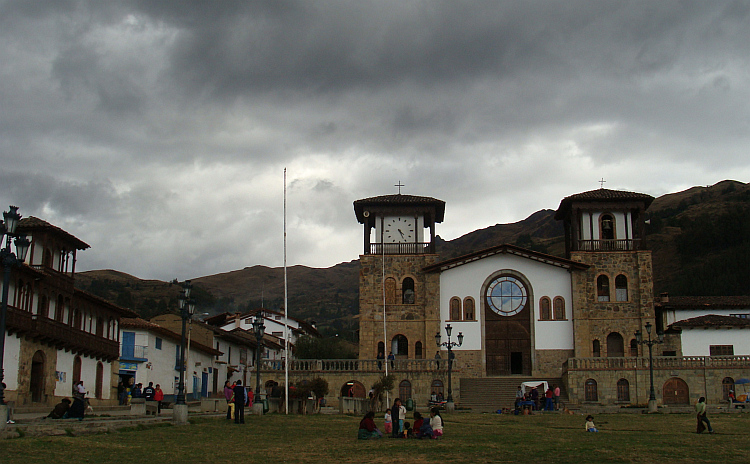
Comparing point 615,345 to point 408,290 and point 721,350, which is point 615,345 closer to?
point 721,350

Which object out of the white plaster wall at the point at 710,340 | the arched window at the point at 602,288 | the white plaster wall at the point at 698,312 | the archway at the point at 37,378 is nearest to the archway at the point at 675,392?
the white plaster wall at the point at 710,340

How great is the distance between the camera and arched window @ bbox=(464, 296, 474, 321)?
52.9 meters

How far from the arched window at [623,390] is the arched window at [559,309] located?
687 centimetres

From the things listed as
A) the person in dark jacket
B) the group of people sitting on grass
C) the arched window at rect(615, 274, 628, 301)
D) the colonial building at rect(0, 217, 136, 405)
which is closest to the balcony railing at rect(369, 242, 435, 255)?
the arched window at rect(615, 274, 628, 301)

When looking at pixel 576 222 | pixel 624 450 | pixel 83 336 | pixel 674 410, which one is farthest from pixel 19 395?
pixel 576 222

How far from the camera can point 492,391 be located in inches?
1859

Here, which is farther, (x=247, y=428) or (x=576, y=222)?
(x=576, y=222)

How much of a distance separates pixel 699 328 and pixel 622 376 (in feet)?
25.0

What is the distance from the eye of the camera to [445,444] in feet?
58.1

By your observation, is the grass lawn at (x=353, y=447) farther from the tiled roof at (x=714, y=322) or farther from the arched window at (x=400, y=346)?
the arched window at (x=400, y=346)

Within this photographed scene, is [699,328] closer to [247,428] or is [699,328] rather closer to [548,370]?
[548,370]

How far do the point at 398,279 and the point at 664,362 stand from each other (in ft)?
58.8

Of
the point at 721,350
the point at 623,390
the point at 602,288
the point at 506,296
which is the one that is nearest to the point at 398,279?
the point at 506,296

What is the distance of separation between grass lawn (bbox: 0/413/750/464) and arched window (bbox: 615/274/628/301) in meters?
30.4
